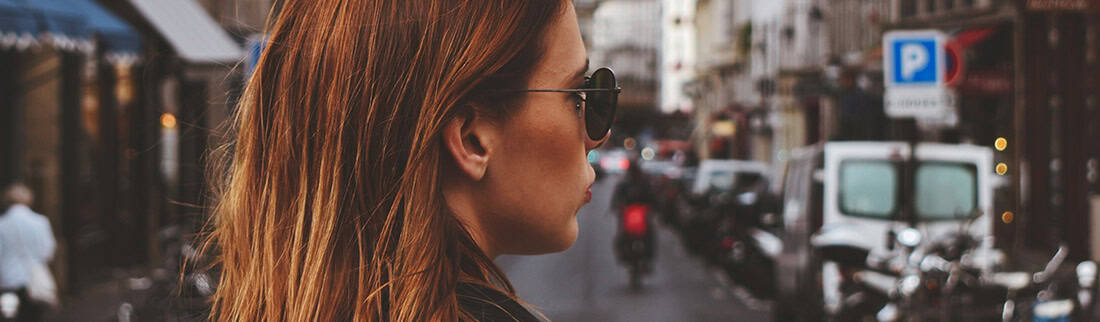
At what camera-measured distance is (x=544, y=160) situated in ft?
4.80

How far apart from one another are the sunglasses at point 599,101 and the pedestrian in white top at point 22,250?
8.98 metres

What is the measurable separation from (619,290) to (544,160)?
46.6ft

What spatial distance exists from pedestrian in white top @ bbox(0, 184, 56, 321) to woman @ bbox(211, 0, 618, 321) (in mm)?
8828

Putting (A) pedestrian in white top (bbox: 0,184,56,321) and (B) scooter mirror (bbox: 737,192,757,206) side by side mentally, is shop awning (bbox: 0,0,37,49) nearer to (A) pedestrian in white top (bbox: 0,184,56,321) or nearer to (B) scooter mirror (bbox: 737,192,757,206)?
(A) pedestrian in white top (bbox: 0,184,56,321)

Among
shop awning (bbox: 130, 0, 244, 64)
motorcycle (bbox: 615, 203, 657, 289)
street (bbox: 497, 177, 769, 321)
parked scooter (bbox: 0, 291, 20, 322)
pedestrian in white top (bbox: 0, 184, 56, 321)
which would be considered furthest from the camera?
motorcycle (bbox: 615, 203, 657, 289)

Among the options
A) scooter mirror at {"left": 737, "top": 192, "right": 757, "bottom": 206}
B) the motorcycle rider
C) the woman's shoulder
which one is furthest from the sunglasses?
scooter mirror at {"left": 737, "top": 192, "right": 757, "bottom": 206}

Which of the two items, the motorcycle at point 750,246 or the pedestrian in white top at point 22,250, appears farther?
the motorcycle at point 750,246

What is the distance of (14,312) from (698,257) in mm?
13842

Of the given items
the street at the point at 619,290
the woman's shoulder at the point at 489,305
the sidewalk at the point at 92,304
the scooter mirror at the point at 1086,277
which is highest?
the woman's shoulder at the point at 489,305

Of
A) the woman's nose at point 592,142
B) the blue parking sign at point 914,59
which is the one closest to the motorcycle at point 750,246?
the blue parking sign at point 914,59

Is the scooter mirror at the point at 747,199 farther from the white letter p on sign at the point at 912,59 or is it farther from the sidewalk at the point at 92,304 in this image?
the sidewalk at the point at 92,304

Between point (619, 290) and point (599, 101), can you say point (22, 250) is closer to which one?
point (619, 290)

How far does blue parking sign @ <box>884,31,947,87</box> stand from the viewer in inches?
443

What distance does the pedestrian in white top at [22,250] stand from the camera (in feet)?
30.9
